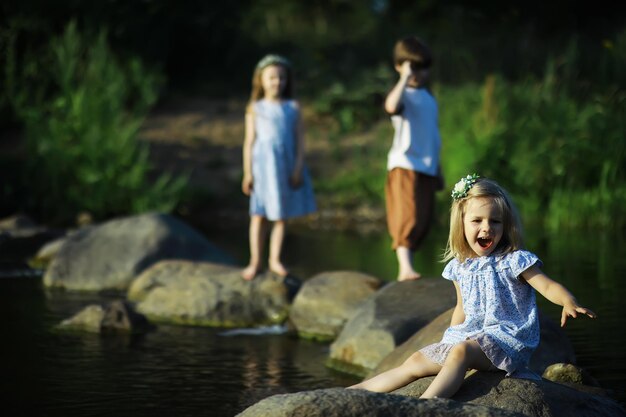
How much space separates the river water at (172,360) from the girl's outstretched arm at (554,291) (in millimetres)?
1557

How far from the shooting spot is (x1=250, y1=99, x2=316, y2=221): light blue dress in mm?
9711

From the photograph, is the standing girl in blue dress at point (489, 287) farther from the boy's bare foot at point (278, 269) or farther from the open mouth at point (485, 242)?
the boy's bare foot at point (278, 269)

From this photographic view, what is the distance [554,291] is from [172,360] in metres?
3.35

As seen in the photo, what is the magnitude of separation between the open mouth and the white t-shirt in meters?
3.45

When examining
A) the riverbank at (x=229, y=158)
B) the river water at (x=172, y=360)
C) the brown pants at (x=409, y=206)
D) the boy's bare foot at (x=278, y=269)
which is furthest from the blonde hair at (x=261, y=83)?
the riverbank at (x=229, y=158)

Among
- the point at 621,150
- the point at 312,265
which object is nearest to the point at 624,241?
the point at 621,150

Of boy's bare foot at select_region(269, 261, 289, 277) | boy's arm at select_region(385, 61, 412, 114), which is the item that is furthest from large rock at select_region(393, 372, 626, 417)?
boy's bare foot at select_region(269, 261, 289, 277)

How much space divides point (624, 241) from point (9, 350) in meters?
7.54

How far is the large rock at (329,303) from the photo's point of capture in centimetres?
860

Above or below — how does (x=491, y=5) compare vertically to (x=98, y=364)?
above

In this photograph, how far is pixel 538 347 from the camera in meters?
6.83

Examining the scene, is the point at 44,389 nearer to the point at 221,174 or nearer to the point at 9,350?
the point at 9,350

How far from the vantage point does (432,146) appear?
8688mm

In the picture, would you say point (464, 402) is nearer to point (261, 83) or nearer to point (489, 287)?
point (489, 287)
